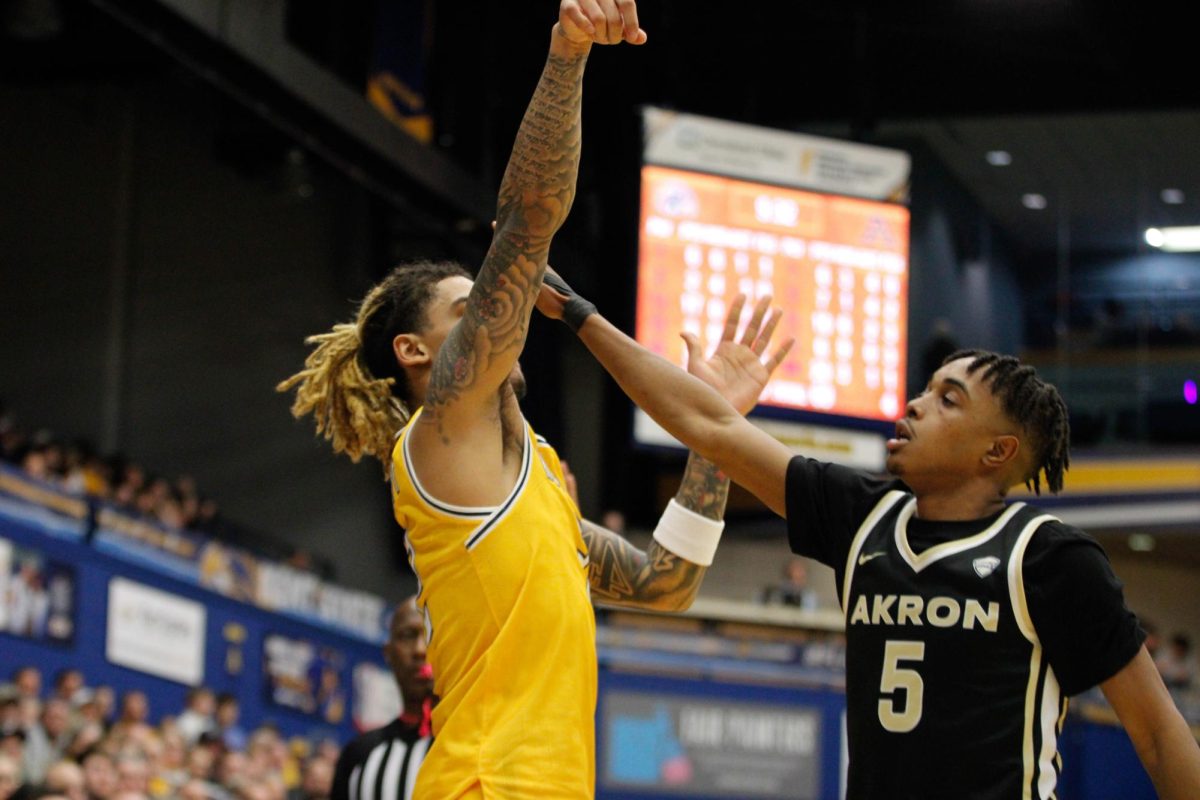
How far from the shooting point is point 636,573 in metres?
3.90

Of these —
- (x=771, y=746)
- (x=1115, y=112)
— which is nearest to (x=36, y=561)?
(x=771, y=746)

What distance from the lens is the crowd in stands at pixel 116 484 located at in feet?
41.9

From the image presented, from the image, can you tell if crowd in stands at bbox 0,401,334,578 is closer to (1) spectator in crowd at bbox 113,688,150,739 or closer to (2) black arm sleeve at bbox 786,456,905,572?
(1) spectator in crowd at bbox 113,688,150,739

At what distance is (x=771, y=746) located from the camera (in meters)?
13.9

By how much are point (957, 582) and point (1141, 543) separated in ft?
66.9

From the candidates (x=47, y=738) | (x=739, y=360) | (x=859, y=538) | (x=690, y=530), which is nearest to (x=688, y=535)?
(x=690, y=530)

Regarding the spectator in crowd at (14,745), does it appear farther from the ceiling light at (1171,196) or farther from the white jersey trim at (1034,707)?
the ceiling light at (1171,196)

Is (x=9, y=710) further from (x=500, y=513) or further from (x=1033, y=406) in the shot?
(x=1033, y=406)

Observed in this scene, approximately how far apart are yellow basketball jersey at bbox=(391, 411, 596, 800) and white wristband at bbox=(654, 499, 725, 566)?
665 mm

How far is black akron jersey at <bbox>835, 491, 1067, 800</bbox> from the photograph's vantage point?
3.20 m

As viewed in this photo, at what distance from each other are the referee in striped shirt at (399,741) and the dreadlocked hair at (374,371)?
189cm

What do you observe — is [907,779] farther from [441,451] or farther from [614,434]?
[614,434]

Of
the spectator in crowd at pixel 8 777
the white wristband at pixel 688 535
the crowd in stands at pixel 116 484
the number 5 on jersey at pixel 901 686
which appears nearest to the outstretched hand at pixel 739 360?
the white wristband at pixel 688 535

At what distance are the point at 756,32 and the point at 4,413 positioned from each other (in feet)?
29.7
